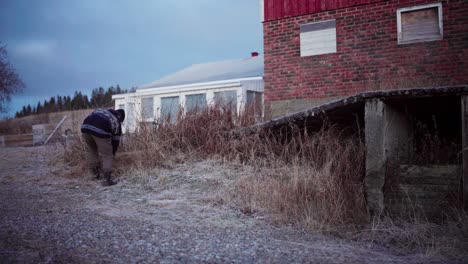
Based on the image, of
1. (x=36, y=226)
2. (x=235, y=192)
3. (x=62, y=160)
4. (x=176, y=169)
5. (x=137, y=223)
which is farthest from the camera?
(x=62, y=160)

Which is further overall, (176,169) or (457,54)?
(457,54)

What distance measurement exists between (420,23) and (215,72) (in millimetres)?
11385

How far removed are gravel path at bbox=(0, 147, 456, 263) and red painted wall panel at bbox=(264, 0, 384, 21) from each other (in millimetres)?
6298

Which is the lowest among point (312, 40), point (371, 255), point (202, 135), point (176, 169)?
point (371, 255)

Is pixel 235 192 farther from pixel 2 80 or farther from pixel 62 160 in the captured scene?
pixel 2 80

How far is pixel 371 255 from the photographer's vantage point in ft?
12.4

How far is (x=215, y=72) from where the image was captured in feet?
62.8

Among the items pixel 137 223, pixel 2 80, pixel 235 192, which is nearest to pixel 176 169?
pixel 235 192

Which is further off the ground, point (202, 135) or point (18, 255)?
point (202, 135)

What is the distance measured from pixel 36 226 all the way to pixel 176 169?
130 inches

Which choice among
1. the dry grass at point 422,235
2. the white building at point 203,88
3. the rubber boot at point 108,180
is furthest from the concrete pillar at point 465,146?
the white building at point 203,88

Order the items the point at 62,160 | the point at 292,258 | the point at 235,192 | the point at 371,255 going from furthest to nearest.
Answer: the point at 62,160, the point at 235,192, the point at 371,255, the point at 292,258

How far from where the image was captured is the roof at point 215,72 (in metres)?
16.8

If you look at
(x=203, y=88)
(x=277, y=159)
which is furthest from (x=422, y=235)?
(x=203, y=88)
